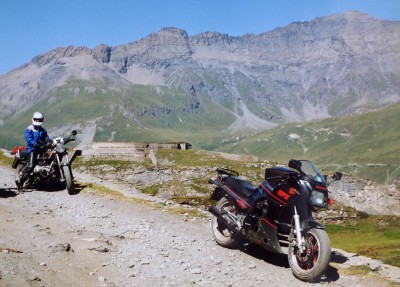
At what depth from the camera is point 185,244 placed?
13555 mm

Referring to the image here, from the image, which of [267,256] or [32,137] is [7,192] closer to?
[32,137]

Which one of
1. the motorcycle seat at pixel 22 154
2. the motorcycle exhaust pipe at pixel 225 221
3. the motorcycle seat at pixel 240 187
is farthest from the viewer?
the motorcycle seat at pixel 22 154

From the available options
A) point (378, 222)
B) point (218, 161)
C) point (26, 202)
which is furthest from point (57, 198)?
point (218, 161)

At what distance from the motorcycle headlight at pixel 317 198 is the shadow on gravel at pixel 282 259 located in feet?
6.83

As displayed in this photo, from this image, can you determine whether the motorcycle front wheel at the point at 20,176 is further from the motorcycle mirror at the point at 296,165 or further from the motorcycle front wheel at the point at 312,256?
the motorcycle front wheel at the point at 312,256

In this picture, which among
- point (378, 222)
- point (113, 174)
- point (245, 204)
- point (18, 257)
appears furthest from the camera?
point (113, 174)

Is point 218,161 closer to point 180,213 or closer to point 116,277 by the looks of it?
point 180,213

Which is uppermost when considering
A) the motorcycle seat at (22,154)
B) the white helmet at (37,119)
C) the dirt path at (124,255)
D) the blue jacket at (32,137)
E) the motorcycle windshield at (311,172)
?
the white helmet at (37,119)

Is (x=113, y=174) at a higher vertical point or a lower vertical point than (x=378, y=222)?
higher

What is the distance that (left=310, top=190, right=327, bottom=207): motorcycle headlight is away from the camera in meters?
11.2

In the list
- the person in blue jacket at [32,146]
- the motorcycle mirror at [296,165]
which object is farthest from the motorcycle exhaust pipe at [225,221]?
the person in blue jacket at [32,146]

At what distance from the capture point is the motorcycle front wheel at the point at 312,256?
10516 millimetres

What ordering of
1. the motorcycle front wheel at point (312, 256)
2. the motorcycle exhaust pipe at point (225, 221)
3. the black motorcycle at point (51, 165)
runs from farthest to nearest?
the black motorcycle at point (51, 165)
the motorcycle exhaust pipe at point (225, 221)
the motorcycle front wheel at point (312, 256)

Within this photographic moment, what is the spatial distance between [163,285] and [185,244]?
141 inches
